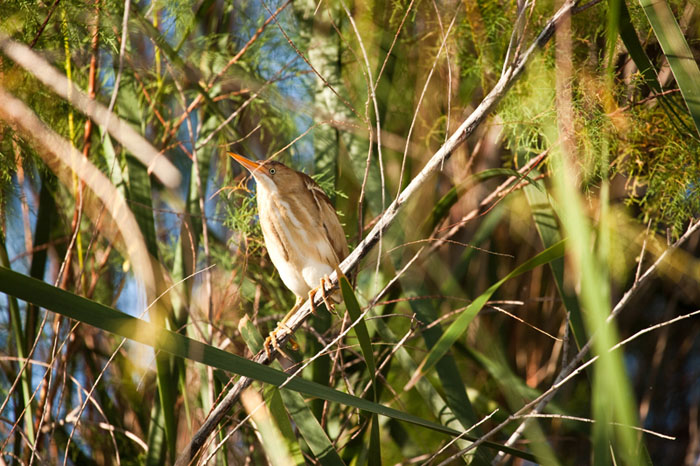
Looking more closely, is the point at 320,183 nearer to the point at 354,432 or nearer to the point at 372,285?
the point at 372,285

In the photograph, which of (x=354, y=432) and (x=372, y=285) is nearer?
(x=354, y=432)

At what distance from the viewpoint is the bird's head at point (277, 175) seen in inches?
55.1

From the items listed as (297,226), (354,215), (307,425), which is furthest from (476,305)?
(354,215)

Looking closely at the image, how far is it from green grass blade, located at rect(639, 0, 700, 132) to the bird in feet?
2.32

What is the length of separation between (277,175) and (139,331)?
2.21ft

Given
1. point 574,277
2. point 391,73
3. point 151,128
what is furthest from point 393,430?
point 151,128

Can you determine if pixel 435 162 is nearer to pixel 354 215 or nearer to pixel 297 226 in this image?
pixel 297 226

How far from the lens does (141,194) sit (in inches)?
59.1

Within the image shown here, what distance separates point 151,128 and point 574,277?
1233 mm

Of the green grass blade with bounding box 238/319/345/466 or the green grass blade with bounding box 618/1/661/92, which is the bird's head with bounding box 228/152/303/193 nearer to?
the green grass blade with bounding box 238/319/345/466

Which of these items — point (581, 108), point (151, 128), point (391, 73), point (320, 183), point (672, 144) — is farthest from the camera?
point (151, 128)

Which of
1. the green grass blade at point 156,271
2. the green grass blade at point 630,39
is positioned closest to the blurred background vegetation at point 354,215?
the green grass blade at point 156,271

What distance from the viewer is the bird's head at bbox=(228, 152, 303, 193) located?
4.59 ft

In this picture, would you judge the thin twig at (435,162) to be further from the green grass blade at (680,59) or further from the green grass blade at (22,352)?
the green grass blade at (22,352)
